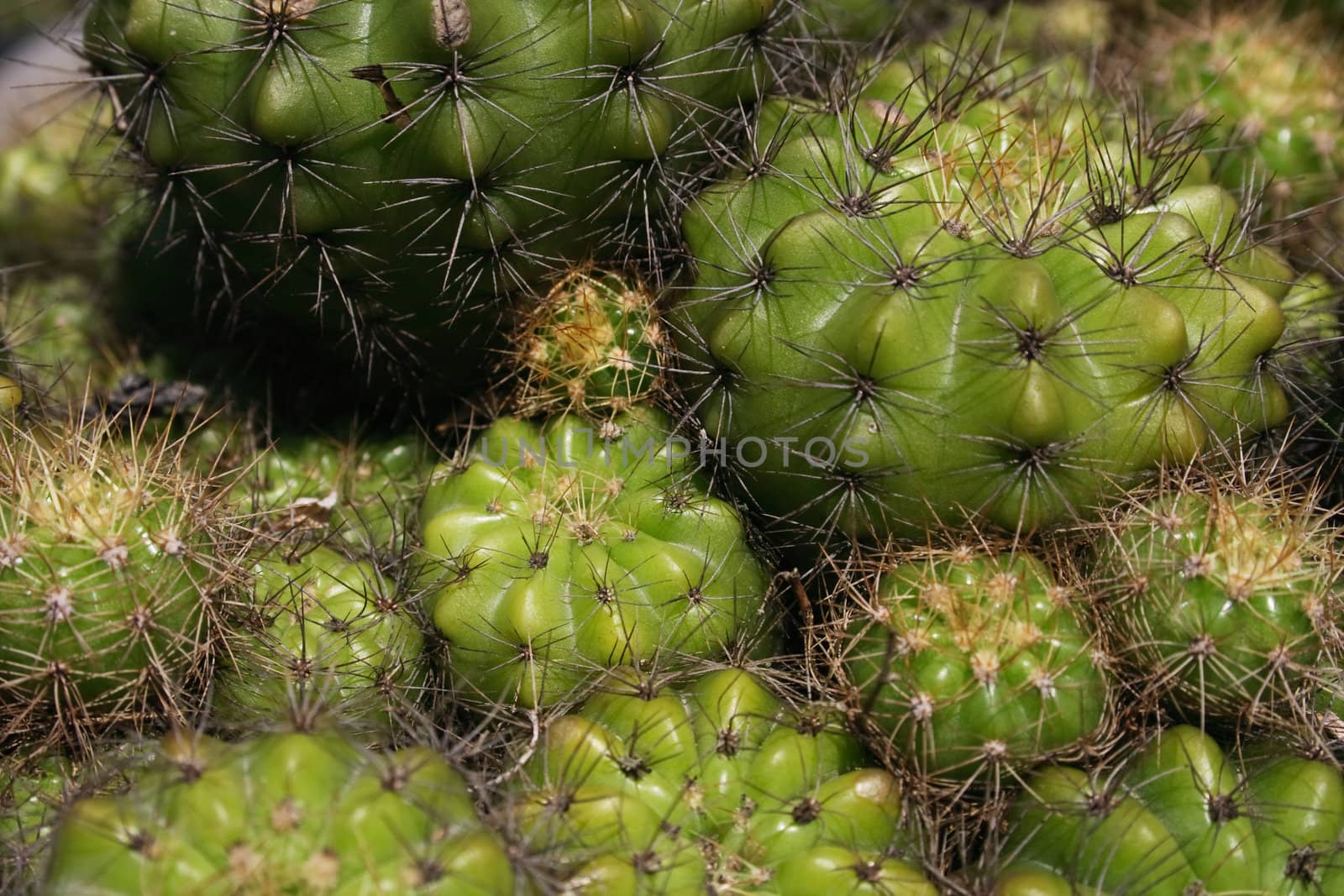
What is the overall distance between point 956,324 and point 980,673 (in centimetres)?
68

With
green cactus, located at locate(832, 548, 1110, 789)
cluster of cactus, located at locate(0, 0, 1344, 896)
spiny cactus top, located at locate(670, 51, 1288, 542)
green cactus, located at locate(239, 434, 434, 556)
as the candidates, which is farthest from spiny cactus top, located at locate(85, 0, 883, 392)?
green cactus, located at locate(832, 548, 1110, 789)

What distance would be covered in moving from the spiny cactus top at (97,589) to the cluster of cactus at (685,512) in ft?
0.03

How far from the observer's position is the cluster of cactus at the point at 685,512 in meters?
2.06

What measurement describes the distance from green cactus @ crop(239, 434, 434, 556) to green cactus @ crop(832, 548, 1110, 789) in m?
1.24

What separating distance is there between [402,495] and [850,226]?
4.56 feet

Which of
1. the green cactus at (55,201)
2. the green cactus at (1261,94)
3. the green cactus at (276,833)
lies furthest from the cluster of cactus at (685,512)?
the green cactus at (55,201)

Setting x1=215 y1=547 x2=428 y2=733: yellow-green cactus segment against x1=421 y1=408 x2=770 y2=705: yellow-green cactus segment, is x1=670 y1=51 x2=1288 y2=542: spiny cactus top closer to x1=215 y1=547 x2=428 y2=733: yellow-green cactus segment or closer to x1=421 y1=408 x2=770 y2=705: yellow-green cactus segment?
x1=421 y1=408 x2=770 y2=705: yellow-green cactus segment

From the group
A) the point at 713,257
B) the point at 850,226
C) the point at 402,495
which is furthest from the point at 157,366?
the point at 850,226

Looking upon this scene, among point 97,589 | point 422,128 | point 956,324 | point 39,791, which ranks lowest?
point 39,791

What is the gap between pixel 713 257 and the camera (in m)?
2.54

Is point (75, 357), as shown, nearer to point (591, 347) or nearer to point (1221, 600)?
point (591, 347)

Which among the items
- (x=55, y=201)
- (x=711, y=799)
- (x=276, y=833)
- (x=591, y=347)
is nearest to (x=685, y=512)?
(x=591, y=347)

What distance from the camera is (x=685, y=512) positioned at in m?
2.52

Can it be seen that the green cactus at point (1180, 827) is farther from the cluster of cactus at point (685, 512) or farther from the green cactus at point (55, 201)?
the green cactus at point (55, 201)
